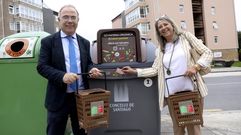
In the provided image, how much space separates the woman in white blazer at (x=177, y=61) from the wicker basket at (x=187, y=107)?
4.0 inches

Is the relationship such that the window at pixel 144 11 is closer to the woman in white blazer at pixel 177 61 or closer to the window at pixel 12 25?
the window at pixel 12 25

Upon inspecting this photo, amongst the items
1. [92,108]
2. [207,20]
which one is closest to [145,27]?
[207,20]

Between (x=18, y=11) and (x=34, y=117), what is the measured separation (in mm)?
54187

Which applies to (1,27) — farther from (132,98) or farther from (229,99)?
(132,98)

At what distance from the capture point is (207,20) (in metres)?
55.8

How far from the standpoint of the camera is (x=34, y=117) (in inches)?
176

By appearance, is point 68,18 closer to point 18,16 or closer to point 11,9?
point 11,9

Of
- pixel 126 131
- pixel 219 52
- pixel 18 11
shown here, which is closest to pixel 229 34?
pixel 219 52

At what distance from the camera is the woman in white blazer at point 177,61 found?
12.1 ft

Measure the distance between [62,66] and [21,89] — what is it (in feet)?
3.62

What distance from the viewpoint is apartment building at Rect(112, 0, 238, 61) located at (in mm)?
53938

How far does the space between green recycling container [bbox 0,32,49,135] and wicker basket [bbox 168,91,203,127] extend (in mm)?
1552

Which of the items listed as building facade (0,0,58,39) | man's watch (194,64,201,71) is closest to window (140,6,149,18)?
building facade (0,0,58,39)

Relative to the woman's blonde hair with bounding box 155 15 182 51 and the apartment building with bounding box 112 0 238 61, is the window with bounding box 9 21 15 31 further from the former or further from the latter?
the woman's blonde hair with bounding box 155 15 182 51
